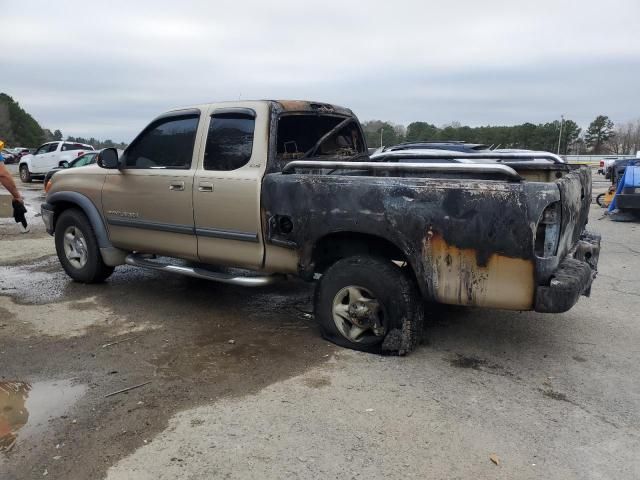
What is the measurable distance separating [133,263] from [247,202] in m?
1.87

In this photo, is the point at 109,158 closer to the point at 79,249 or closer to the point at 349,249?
the point at 79,249

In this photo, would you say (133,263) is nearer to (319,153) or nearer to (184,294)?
(184,294)

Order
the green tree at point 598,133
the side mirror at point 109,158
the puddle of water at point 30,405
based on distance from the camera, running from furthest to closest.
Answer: the green tree at point 598,133 → the side mirror at point 109,158 → the puddle of water at point 30,405

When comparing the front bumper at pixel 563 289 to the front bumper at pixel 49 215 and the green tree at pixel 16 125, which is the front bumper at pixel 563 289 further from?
the green tree at pixel 16 125

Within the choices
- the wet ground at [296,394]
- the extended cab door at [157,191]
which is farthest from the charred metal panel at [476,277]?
the extended cab door at [157,191]

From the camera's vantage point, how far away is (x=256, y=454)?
9.55 feet

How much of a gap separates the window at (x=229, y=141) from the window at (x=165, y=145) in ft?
0.77

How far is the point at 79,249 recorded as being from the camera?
20.5 feet

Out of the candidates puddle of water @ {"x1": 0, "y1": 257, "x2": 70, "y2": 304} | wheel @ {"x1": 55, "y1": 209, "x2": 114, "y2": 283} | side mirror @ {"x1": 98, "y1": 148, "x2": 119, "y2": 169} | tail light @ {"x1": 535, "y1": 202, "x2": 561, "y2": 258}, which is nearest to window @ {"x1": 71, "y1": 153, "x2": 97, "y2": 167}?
puddle of water @ {"x1": 0, "y1": 257, "x2": 70, "y2": 304}

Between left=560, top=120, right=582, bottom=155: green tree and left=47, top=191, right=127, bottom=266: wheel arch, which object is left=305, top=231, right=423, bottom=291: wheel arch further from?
left=560, top=120, right=582, bottom=155: green tree

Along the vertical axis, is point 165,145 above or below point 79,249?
above

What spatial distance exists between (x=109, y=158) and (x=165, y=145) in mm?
656

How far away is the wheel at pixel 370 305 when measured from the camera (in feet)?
13.2

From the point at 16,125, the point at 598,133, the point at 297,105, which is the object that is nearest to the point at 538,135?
the point at 598,133
